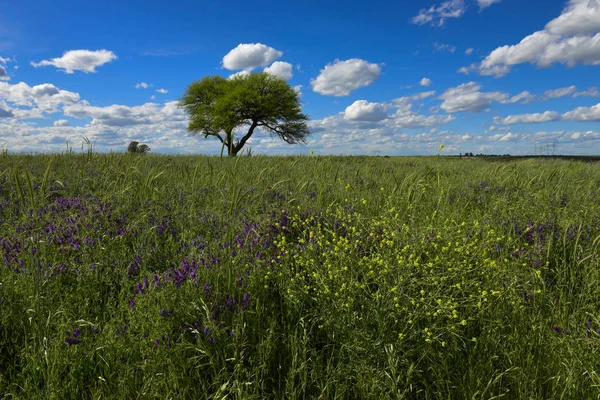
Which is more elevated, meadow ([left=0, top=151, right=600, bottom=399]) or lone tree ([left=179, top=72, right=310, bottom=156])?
lone tree ([left=179, top=72, right=310, bottom=156])

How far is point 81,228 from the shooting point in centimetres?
323

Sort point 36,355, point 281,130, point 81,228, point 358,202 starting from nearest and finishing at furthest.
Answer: point 36,355, point 81,228, point 358,202, point 281,130

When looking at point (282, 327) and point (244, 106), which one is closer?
point (282, 327)

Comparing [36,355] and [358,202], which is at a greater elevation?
[358,202]

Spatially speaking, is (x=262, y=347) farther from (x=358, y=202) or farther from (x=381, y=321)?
(x=358, y=202)

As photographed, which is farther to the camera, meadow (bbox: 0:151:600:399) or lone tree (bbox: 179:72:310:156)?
lone tree (bbox: 179:72:310:156)

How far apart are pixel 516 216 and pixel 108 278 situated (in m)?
4.07

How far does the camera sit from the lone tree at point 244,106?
35.3 metres

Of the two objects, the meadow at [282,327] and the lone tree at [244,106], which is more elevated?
the lone tree at [244,106]

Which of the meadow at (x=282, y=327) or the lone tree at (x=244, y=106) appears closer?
the meadow at (x=282, y=327)

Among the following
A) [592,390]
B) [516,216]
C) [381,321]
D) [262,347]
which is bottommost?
[592,390]

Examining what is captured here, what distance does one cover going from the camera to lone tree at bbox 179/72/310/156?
35.3 meters

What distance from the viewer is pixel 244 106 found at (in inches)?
1403

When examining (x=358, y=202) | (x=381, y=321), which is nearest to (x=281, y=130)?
(x=358, y=202)
